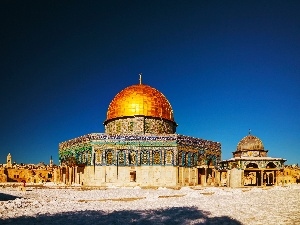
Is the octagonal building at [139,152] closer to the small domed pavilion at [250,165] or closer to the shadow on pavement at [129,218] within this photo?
the small domed pavilion at [250,165]

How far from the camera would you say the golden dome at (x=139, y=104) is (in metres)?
35.5

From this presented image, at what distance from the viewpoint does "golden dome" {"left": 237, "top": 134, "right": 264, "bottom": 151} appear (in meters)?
44.4

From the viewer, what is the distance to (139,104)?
35656 mm

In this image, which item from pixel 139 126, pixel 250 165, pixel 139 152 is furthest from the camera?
pixel 250 165

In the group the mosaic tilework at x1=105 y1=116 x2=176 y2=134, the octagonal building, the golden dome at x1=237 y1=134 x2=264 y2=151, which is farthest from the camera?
the golden dome at x1=237 y1=134 x2=264 y2=151

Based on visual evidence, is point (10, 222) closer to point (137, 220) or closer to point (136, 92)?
point (137, 220)

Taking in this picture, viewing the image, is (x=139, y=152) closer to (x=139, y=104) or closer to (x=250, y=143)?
(x=139, y=104)

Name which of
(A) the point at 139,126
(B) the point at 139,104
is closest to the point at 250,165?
(A) the point at 139,126

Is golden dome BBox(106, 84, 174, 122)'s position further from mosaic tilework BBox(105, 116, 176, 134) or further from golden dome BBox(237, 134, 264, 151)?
golden dome BBox(237, 134, 264, 151)

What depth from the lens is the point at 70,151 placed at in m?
36.3

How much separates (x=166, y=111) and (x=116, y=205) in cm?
2287

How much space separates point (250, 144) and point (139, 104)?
18717 millimetres

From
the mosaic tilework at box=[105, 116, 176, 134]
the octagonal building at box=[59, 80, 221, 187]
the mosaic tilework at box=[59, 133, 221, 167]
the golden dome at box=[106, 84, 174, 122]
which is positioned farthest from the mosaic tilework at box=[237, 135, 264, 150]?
the mosaic tilework at box=[59, 133, 221, 167]

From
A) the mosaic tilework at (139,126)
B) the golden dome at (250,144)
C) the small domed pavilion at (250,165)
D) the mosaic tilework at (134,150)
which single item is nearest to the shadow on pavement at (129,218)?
the small domed pavilion at (250,165)
